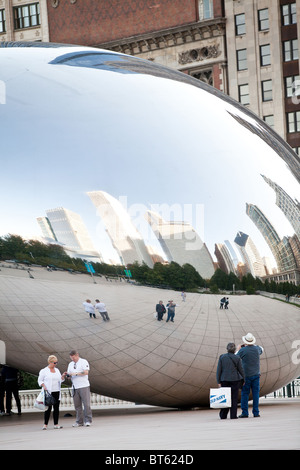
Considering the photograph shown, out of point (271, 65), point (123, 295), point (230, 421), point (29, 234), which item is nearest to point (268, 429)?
point (230, 421)

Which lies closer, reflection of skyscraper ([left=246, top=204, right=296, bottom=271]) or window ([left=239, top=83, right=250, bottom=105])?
reflection of skyscraper ([left=246, top=204, right=296, bottom=271])

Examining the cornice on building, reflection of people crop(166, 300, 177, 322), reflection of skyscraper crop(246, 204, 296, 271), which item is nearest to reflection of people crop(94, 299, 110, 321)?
reflection of people crop(166, 300, 177, 322)

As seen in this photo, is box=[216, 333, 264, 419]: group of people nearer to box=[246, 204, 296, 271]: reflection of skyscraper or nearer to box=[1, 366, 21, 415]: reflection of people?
box=[246, 204, 296, 271]: reflection of skyscraper

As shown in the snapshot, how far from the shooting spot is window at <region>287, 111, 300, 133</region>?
5781 centimetres

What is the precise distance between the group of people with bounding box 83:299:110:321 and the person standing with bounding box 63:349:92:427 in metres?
0.61

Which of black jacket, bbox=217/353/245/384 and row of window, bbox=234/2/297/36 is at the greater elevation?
row of window, bbox=234/2/297/36

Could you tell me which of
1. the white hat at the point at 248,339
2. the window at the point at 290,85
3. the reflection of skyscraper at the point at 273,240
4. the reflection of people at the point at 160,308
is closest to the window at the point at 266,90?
the window at the point at 290,85

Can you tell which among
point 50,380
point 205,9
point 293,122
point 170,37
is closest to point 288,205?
point 50,380

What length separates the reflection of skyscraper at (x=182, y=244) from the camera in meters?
11.9

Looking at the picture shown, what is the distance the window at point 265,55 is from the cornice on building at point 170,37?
3.50m

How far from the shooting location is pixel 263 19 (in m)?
59.4

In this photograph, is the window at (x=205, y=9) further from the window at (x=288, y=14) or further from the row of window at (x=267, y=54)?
the window at (x=288, y=14)

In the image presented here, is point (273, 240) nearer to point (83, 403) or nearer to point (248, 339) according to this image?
point (248, 339)

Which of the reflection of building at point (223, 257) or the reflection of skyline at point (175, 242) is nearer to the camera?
the reflection of skyline at point (175, 242)
